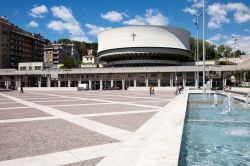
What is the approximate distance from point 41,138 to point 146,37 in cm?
10054

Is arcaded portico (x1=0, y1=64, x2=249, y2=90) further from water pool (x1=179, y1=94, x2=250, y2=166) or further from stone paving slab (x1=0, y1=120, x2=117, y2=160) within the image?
stone paving slab (x1=0, y1=120, x2=117, y2=160)

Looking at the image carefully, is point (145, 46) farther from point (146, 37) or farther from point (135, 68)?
point (135, 68)

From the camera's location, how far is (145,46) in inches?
4144

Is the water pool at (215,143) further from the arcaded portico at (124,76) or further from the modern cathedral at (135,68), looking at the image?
the modern cathedral at (135,68)

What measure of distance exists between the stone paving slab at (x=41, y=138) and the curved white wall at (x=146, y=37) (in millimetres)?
96569

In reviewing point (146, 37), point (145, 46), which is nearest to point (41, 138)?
point (145, 46)

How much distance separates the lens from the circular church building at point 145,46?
348 feet

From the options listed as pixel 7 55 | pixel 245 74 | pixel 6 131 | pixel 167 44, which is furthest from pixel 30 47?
pixel 6 131

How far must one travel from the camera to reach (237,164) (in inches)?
230

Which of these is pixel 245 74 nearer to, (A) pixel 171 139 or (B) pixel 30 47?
(A) pixel 171 139

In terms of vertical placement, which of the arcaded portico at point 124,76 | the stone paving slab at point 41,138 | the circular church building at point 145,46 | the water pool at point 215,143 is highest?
the circular church building at point 145,46

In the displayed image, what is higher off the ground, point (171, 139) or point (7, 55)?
point (7, 55)

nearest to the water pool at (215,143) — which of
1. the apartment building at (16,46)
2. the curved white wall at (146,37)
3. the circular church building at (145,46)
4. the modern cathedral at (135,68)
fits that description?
the modern cathedral at (135,68)

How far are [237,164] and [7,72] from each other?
102928 mm
